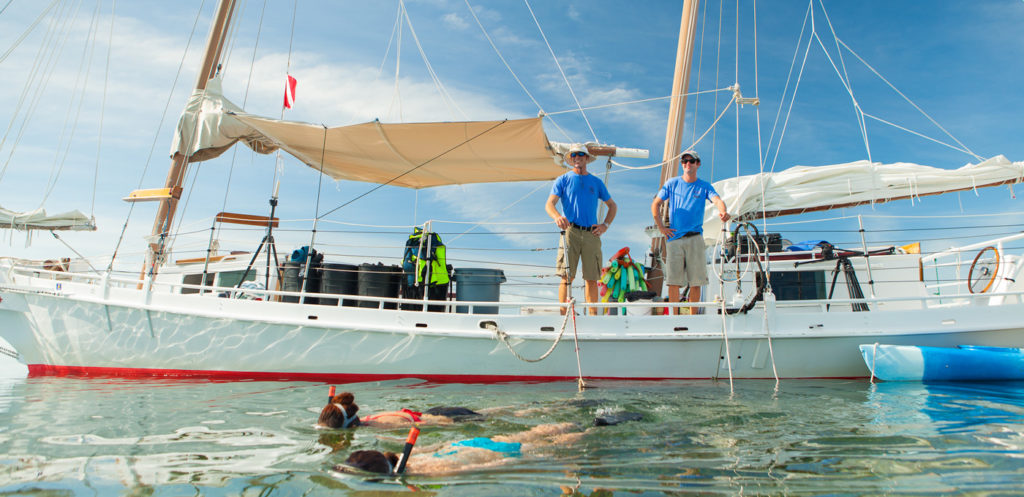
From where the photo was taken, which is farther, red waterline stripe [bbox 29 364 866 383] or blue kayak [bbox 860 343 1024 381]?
red waterline stripe [bbox 29 364 866 383]

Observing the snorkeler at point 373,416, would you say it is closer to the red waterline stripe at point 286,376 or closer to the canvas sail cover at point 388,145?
the red waterline stripe at point 286,376

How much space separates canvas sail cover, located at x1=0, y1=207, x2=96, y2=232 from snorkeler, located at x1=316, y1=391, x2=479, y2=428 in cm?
1125

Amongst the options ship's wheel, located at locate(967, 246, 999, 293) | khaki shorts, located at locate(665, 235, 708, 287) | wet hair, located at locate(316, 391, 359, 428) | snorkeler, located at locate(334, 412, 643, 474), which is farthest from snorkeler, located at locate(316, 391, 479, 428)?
ship's wheel, located at locate(967, 246, 999, 293)

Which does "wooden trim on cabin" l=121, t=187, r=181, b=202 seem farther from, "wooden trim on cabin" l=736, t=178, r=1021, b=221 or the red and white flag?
"wooden trim on cabin" l=736, t=178, r=1021, b=221

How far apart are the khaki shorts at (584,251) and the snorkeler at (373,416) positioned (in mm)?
2672

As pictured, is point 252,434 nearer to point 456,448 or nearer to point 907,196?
point 456,448

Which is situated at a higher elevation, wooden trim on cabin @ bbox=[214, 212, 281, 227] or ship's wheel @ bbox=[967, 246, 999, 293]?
wooden trim on cabin @ bbox=[214, 212, 281, 227]

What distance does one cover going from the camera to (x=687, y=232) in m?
6.79

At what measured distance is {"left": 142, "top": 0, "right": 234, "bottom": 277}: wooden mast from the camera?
326 inches

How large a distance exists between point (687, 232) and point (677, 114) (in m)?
3.37

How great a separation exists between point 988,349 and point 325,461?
727cm

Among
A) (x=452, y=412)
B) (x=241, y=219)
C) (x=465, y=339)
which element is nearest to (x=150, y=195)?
(x=241, y=219)

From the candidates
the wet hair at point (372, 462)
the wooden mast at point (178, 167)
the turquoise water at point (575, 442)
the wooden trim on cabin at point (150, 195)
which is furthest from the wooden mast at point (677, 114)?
the wooden trim on cabin at point (150, 195)

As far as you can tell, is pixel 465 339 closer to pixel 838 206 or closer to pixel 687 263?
pixel 687 263
